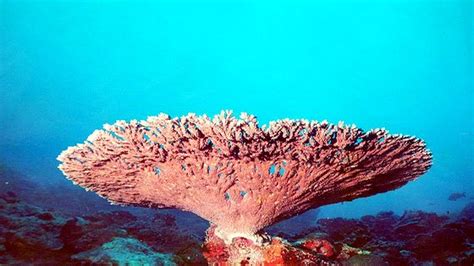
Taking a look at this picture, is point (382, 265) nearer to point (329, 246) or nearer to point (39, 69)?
point (329, 246)

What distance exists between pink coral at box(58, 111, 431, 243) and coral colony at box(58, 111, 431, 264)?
1 centimetres

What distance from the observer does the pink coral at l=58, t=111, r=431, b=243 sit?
293cm

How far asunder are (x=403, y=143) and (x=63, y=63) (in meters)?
129

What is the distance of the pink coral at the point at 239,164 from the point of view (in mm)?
2930

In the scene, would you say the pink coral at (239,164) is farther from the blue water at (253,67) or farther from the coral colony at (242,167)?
the blue water at (253,67)

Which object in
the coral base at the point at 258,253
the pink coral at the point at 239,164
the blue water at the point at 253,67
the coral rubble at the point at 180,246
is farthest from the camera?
the blue water at the point at 253,67

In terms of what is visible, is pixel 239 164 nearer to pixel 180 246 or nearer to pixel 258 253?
pixel 258 253

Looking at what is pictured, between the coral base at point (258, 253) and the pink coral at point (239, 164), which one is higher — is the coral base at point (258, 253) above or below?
below

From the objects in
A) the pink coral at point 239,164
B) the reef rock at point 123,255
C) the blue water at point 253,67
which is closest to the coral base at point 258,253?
the pink coral at point 239,164

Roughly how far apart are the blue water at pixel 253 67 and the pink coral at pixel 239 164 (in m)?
82.8

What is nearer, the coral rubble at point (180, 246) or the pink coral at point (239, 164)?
the pink coral at point (239, 164)

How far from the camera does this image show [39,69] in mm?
104375

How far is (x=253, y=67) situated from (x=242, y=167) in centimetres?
15643

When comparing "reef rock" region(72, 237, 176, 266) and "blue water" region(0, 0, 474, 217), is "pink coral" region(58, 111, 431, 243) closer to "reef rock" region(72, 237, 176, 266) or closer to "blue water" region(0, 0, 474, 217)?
"reef rock" region(72, 237, 176, 266)
